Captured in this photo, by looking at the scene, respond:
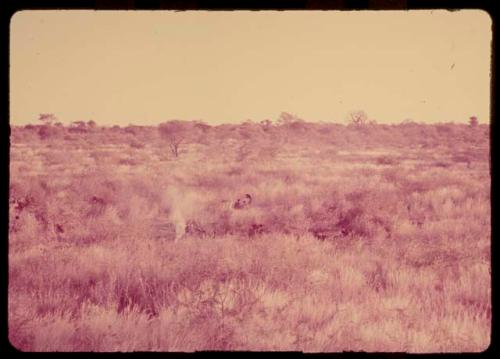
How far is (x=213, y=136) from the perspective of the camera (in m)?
35.6

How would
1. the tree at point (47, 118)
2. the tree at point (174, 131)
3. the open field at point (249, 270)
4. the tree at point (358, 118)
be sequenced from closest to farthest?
the open field at point (249, 270) < the tree at point (174, 131) < the tree at point (358, 118) < the tree at point (47, 118)

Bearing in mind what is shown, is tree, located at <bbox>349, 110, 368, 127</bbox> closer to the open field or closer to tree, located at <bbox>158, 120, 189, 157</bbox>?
tree, located at <bbox>158, 120, 189, 157</bbox>

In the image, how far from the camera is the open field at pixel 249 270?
11.7 ft

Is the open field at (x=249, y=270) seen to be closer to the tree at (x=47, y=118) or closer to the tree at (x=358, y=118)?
the tree at (x=358, y=118)

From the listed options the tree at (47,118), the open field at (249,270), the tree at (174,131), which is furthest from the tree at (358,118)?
the open field at (249,270)

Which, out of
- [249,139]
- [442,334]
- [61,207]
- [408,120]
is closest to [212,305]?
[442,334]

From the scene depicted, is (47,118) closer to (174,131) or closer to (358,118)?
(174,131)

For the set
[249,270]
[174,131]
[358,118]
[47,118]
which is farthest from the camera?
[47,118]

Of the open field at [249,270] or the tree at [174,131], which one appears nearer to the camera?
the open field at [249,270]

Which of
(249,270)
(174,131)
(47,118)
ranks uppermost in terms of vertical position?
(47,118)

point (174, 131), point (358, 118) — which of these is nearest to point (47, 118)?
point (174, 131)

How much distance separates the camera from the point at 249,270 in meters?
4.88
